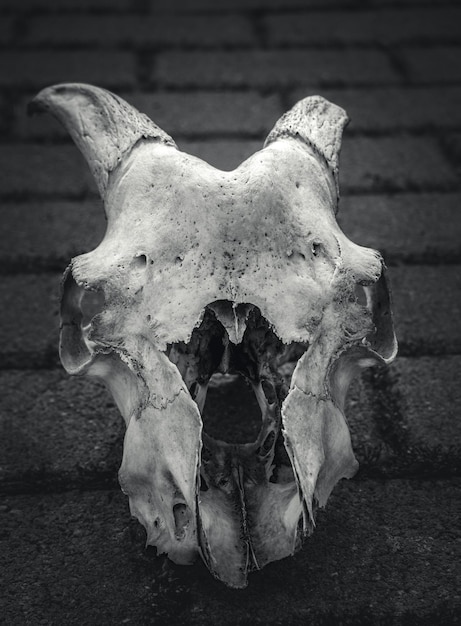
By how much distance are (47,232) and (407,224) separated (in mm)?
1124

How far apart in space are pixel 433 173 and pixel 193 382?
5.43 ft

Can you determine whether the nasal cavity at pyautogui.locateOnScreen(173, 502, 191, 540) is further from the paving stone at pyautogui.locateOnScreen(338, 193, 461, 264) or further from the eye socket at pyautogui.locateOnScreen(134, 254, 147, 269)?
the paving stone at pyautogui.locateOnScreen(338, 193, 461, 264)

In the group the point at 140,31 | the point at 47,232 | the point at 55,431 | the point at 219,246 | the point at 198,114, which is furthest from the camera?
the point at 140,31

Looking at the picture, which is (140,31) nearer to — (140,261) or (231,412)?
(231,412)

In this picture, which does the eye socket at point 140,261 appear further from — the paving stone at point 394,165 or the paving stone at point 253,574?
the paving stone at point 394,165

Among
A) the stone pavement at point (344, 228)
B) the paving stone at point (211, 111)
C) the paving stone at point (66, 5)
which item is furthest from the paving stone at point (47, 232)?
the paving stone at point (66, 5)

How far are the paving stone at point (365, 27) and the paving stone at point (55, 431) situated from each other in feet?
7.44

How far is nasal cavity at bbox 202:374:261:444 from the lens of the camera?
1.68 metres

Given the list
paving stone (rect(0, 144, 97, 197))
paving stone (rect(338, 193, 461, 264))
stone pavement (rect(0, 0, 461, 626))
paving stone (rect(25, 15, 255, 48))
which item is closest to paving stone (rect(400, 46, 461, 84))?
stone pavement (rect(0, 0, 461, 626))

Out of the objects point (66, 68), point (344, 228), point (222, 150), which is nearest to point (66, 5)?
point (66, 68)

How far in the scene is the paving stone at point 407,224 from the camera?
7.77 feet

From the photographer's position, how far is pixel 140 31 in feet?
12.0

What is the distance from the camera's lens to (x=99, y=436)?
5.63 feet

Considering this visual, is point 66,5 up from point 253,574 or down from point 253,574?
up
